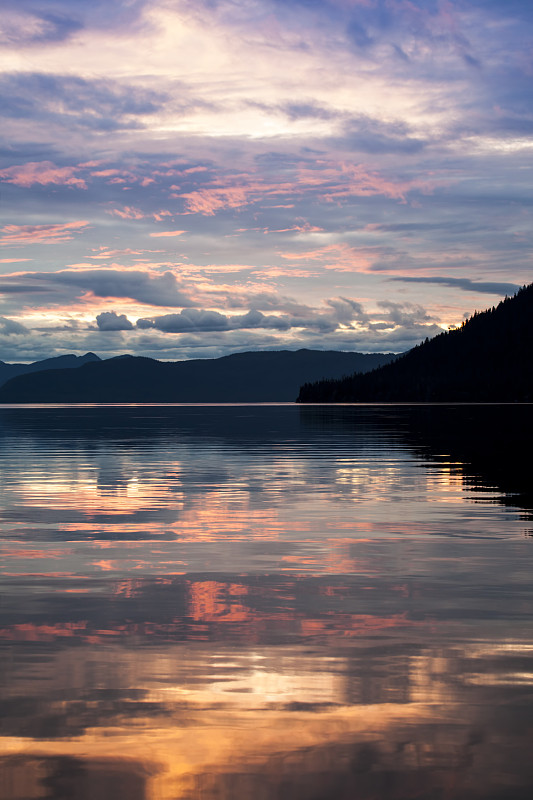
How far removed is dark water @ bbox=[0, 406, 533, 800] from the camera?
940cm

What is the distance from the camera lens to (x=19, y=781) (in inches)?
361

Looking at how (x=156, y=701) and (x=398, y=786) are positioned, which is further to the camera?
(x=156, y=701)

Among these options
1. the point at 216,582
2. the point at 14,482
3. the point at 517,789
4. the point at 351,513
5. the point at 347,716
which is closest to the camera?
the point at 517,789

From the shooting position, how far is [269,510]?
1248 inches

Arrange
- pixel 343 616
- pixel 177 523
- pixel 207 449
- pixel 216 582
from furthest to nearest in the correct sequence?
pixel 207 449, pixel 177 523, pixel 216 582, pixel 343 616

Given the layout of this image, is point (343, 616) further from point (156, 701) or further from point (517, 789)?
point (517, 789)

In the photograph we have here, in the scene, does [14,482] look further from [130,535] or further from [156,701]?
[156,701]

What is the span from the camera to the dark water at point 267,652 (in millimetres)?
9398

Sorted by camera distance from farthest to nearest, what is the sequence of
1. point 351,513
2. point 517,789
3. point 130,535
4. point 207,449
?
point 207,449 < point 351,513 < point 130,535 < point 517,789

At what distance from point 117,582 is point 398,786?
37.2 feet

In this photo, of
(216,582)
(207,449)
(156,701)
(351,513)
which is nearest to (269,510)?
(351,513)

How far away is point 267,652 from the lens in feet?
44.8

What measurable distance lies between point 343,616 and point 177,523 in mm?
13239

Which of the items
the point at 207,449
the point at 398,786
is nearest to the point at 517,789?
the point at 398,786
